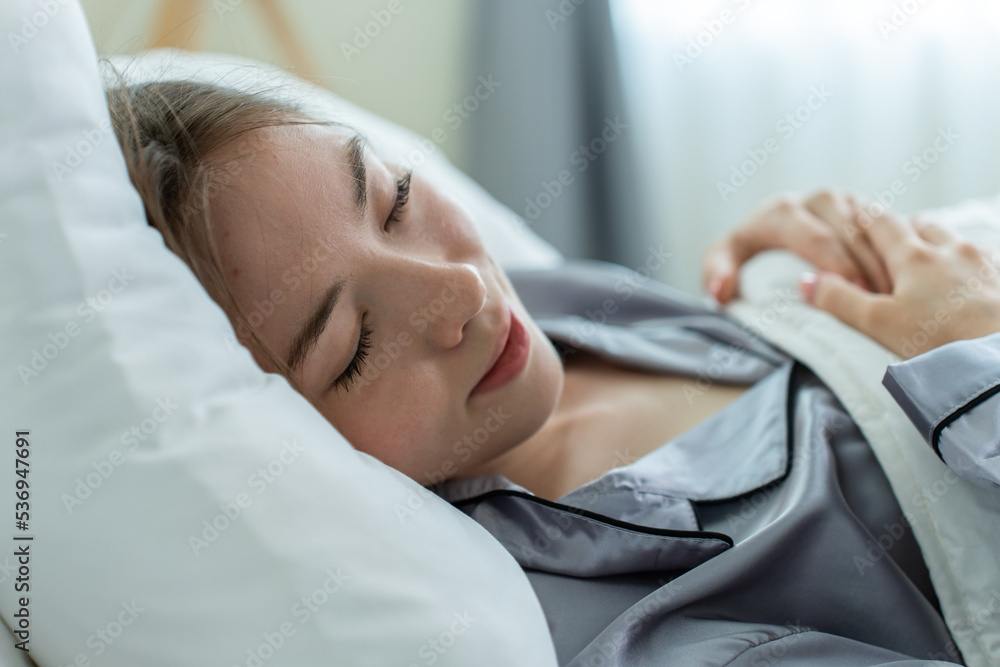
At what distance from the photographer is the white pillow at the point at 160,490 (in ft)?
1.44

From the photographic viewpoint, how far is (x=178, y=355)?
48 cm

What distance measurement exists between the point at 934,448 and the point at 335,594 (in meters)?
0.46

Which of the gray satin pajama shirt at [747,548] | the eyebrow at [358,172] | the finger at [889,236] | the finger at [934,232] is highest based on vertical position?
the finger at [934,232]

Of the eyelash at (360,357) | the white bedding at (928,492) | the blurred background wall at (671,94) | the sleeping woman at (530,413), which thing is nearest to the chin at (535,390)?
the sleeping woman at (530,413)

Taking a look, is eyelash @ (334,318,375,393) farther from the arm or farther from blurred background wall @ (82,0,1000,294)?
blurred background wall @ (82,0,1000,294)

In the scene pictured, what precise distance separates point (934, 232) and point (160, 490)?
2.69 feet

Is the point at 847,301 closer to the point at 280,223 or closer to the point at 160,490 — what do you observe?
the point at 280,223

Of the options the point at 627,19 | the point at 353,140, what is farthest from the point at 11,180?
the point at 627,19

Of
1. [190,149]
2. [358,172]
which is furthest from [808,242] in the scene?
[190,149]

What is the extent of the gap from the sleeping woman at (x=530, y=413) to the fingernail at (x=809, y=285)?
0.10 meters

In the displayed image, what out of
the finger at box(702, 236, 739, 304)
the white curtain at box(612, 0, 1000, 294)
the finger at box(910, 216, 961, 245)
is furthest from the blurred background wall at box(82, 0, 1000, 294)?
the finger at box(910, 216, 961, 245)

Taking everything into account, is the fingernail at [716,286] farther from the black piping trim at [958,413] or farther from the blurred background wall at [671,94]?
the blurred background wall at [671,94]

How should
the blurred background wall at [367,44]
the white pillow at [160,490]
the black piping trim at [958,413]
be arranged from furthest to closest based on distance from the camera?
the blurred background wall at [367,44] → the black piping trim at [958,413] → the white pillow at [160,490]

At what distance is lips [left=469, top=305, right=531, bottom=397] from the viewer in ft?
2.24
